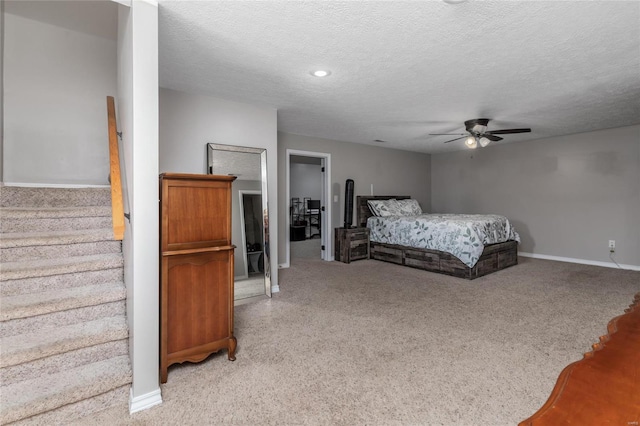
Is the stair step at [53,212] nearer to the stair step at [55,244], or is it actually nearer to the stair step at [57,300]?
the stair step at [55,244]

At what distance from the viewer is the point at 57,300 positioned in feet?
6.00

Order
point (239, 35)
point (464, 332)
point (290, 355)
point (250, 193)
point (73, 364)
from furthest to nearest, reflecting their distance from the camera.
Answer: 1. point (250, 193)
2. point (464, 332)
3. point (290, 355)
4. point (239, 35)
5. point (73, 364)

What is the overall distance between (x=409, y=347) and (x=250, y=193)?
2.36 metres

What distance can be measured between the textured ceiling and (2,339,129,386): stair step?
2.05 metres

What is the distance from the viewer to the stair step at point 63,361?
5.15ft

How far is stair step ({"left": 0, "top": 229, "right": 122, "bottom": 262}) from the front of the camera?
1993 millimetres

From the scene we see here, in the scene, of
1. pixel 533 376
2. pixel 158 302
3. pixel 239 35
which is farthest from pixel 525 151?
pixel 158 302

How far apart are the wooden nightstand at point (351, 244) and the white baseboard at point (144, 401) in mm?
3948

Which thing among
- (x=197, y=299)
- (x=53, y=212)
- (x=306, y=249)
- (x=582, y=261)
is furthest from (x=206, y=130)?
(x=582, y=261)

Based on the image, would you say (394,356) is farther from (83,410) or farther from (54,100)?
(54,100)

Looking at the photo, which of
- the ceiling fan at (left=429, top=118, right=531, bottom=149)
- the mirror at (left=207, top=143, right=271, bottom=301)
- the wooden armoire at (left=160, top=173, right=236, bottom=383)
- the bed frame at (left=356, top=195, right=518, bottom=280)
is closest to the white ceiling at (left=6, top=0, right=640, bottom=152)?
the ceiling fan at (left=429, top=118, right=531, bottom=149)

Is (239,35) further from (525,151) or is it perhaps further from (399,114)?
(525,151)

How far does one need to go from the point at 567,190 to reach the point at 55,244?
6.92m

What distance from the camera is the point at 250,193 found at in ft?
11.9
